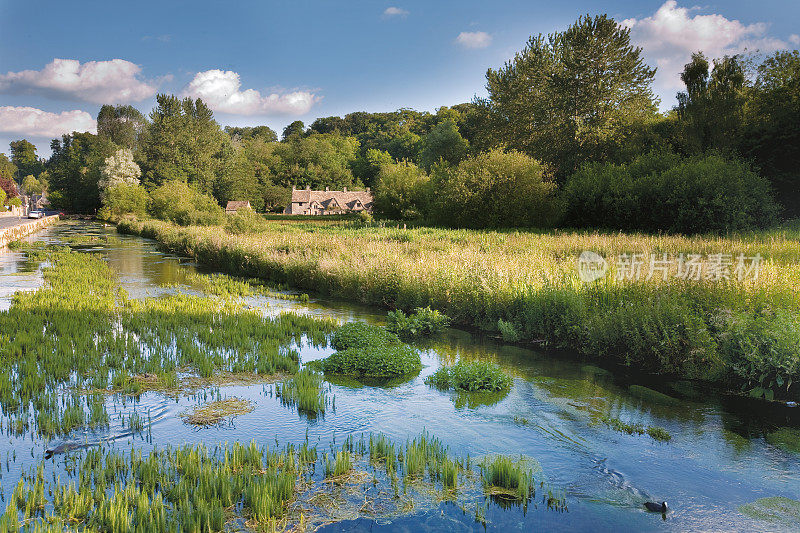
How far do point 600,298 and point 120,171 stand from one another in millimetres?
91431

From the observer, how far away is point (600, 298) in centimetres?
1274

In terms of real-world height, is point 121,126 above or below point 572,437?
above

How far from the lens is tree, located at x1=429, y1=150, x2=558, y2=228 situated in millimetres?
35281

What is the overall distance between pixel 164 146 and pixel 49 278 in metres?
75.3

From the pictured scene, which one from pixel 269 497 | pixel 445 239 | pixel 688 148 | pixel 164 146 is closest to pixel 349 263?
pixel 445 239

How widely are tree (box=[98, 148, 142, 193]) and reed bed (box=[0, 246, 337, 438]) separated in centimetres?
7637

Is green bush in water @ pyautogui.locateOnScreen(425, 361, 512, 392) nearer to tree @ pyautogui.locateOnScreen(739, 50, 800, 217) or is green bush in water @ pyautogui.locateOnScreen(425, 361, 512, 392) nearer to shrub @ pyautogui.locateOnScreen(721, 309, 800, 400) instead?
shrub @ pyautogui.locateOnScreen(721, 309, 800, 400)

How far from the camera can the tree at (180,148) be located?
3482 inches

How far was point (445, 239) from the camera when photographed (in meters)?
25.9

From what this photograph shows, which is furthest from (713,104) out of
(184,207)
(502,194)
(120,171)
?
(120,171)

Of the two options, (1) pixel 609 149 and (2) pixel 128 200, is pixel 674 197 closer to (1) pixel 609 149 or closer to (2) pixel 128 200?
(1) pixel 609 149

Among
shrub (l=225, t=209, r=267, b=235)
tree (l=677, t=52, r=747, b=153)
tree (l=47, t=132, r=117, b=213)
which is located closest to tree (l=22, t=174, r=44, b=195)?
tree (l=47, t=132, r=117, b=213)

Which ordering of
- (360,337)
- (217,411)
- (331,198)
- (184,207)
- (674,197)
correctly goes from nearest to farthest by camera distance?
(217,411) → (360,337) → (674,197) → (184,207) → (331,198)

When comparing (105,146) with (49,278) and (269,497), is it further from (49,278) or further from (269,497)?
(269,497)
